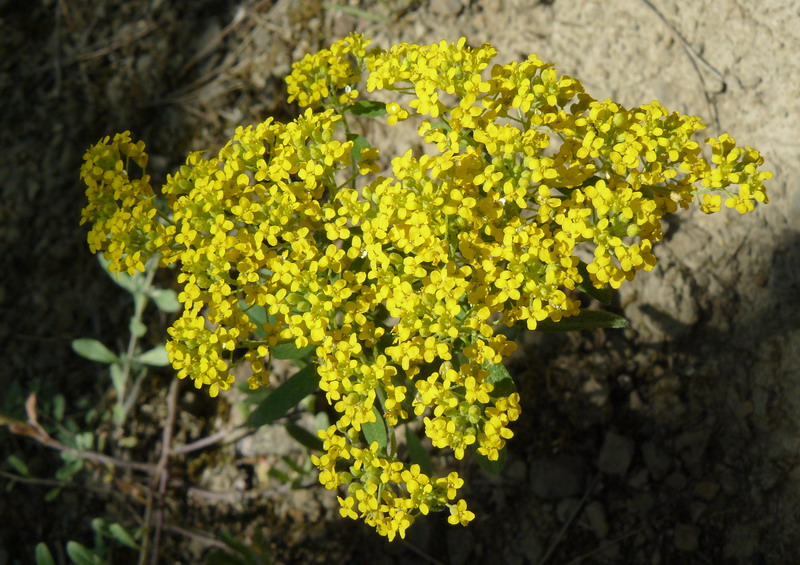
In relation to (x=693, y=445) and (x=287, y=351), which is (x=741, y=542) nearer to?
(x=693, y=445)

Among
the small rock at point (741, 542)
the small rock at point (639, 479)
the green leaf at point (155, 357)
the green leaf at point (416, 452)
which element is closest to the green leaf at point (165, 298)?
the green leaf at point (155, 357)

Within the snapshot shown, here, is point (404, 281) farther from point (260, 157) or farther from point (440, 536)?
point (440, 536)

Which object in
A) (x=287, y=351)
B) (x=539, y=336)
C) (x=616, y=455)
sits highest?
(x=287, y=351)

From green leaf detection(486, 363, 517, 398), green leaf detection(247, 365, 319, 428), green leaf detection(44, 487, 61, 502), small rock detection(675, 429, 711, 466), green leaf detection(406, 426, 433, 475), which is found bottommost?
small rock detection(675, 429, 711, 466)

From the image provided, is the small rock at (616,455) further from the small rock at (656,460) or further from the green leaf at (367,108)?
the green leaf at (367,108)

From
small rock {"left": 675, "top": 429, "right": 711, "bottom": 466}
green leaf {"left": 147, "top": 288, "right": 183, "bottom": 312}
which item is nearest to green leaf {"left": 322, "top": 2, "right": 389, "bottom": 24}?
green leaf {"left": 147, "top": 288, "right": 183, "bottom": 312}

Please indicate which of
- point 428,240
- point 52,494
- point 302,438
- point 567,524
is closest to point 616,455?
point 567,524

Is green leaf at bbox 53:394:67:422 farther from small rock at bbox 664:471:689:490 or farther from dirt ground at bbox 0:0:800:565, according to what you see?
small rock at bbox 664:471:689:490
